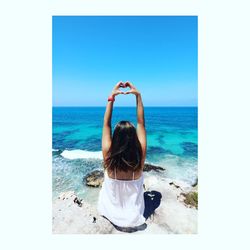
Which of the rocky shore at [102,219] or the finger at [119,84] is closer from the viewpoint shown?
the rocky shore at [102,219]

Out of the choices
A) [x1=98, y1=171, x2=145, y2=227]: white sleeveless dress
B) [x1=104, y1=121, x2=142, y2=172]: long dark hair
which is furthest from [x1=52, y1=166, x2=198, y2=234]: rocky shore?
[x1=104, y1=121, x2=142, y2=172]: long dark hair

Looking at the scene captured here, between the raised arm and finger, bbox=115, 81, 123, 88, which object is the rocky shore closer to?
the raised arm

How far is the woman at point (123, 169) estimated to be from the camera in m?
2.67

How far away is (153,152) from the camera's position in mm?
11570

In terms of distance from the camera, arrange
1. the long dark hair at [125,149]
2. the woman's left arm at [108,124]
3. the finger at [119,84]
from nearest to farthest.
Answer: the long dark hair at [125,149] → the woman's left arm at [108,124] → the finger at [119,84]

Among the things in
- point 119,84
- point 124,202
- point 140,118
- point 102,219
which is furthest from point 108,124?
point 102,219

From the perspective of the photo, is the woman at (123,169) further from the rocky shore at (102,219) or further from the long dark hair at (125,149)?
the rocky shore at (102,219)

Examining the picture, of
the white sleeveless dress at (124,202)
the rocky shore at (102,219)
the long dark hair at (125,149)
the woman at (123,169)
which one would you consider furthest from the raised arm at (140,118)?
the rocky shore at (102,219)

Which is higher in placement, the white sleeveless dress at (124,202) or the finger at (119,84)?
the finger at (119,84)

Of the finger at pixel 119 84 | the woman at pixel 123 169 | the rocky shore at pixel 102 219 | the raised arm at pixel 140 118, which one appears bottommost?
the rocky shore at pixel 102 219

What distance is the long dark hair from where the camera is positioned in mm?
2646

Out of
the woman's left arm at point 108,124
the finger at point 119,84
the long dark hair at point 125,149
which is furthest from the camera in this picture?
the finger at point 119,84

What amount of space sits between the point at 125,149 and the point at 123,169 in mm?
247
